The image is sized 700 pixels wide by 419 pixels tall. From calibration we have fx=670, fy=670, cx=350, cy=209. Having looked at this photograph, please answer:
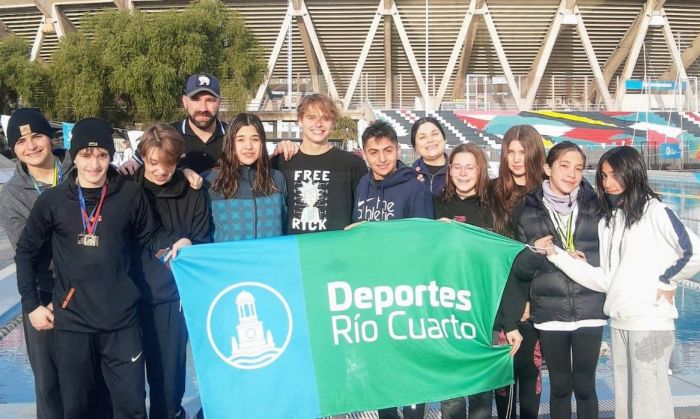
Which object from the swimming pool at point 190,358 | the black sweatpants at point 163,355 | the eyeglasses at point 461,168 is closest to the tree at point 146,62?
the swimming pool at point 190,358

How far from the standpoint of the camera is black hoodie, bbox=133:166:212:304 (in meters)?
3.45

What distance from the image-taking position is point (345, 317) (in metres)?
3.40

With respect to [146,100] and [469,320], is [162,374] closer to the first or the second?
[469,320]

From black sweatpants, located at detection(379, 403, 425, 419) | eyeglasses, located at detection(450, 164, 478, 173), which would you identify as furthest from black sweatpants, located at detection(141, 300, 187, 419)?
eyeglasses, located at detection(450, 164, 478, 173)

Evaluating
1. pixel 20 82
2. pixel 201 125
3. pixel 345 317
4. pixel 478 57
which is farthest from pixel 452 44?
pixel 345 317

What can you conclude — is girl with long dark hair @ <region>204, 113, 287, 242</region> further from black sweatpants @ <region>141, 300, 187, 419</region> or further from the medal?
the medal

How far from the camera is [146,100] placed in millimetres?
29734

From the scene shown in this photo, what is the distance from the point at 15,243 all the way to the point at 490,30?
37170 mm

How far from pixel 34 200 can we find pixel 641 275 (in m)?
3.08

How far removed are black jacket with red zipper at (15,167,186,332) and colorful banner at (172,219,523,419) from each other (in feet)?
0.98

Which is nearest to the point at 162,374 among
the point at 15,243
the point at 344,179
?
the point at 15,243

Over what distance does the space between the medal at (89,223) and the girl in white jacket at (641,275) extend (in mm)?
2197

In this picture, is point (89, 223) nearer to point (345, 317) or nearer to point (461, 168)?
point (345, 317)

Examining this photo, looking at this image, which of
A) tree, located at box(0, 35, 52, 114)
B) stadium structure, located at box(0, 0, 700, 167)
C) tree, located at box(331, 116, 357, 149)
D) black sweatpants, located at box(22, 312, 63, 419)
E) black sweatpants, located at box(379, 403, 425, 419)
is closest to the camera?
black sweatpants, located at box(22, 312, 63, 419)
